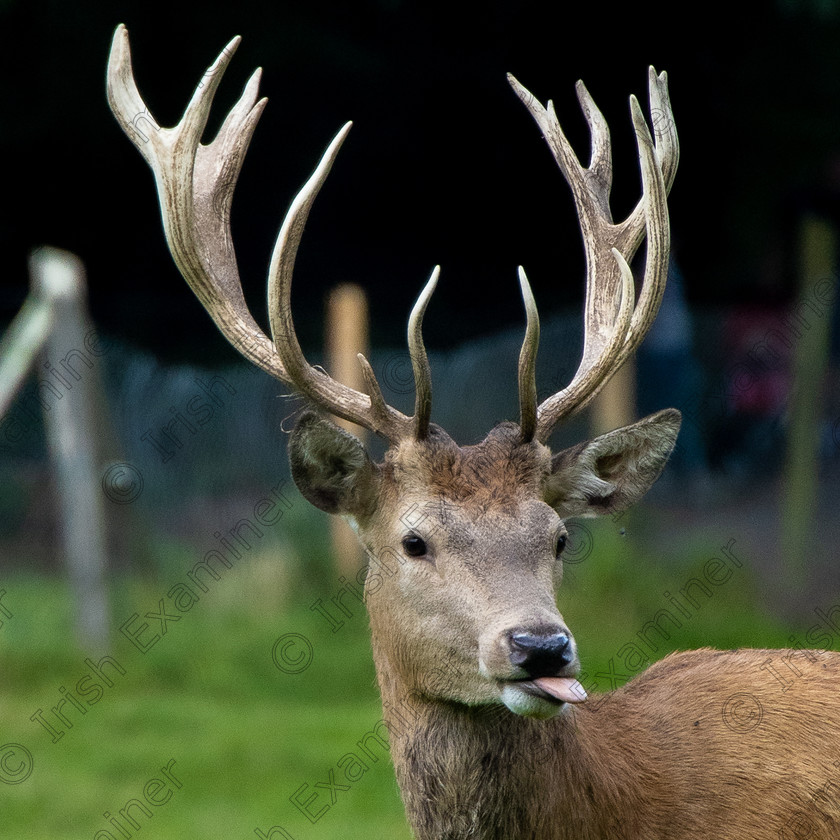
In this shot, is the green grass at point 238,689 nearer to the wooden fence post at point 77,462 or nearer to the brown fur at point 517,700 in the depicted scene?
the wooden fence post at point 77,462

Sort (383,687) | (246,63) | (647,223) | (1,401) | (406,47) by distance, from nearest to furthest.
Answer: (383,687), (647,223), (1,401), (246,63), (406,47)

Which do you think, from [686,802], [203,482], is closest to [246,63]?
[203,482]

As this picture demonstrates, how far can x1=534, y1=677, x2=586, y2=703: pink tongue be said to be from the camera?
3104mm

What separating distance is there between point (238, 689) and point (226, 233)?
365 cm

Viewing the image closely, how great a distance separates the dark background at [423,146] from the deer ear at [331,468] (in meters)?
5.76

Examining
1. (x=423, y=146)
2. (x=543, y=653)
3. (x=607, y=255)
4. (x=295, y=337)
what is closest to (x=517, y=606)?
(x=543, y=653)

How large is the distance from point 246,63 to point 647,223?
6160 millimetres

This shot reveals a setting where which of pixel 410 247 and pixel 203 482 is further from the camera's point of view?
pixel 410 247

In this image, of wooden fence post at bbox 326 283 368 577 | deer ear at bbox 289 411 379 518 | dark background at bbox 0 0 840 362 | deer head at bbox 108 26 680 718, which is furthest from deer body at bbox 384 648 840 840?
dark background at bbox 0 0 840 362

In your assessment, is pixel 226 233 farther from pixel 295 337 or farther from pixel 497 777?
pixel 497 777

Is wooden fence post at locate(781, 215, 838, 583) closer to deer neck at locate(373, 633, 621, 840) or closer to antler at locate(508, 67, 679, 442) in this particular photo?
antler at locate(508, 67, 679, 442)

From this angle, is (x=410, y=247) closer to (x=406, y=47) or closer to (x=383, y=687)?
(x=406, y=47)

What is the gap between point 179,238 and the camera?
4020 millimetres

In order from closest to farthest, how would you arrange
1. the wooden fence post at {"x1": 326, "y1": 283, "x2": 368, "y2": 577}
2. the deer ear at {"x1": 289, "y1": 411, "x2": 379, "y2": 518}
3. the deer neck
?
the deer neck
the deer ear at {"x1": 289, "y1": 411, "x2": 379, "y2": 518}
the wooden fence post at {"x1": 326, "y1": 283, "x2": 368, "y2": 577}
